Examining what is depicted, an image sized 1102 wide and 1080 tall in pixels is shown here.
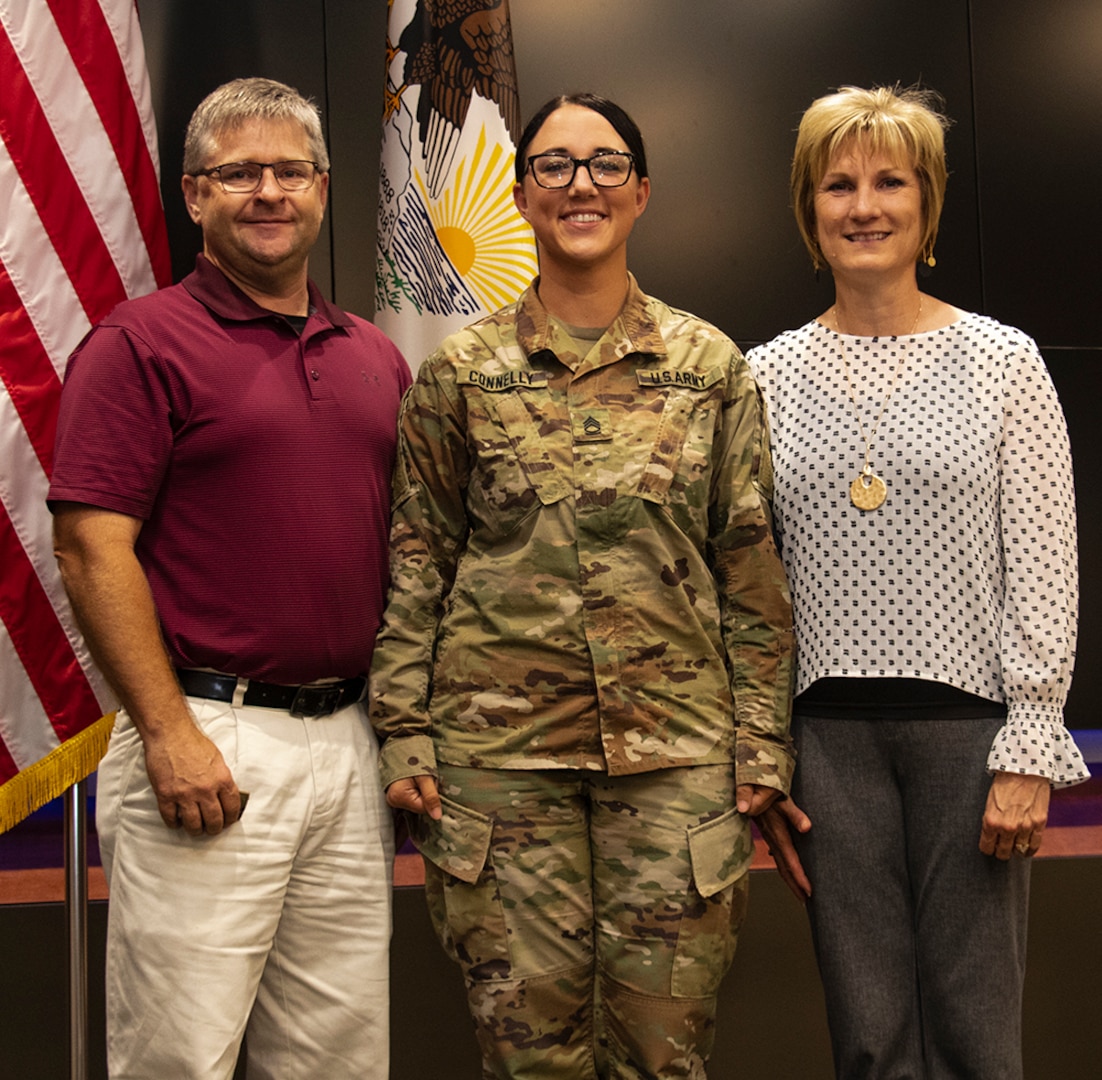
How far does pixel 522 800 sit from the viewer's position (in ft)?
5.61

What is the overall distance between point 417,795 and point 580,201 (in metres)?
0.91

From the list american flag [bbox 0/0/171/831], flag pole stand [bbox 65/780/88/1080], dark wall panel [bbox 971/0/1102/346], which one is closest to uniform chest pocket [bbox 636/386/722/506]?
american flag [bbox 0/0/171/831]

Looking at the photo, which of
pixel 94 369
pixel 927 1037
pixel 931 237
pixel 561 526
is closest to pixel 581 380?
pixel 561 526

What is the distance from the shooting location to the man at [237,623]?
170cm

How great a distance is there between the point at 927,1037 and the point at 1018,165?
9.26 feet

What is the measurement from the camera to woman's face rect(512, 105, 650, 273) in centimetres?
177

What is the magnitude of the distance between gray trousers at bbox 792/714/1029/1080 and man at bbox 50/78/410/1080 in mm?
694

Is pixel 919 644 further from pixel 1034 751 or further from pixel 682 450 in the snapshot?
pixel 682 450

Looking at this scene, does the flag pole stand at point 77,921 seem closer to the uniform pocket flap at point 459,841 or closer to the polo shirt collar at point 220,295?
the uniform pocket flap at point 459,841

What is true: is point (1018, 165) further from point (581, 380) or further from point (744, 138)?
point (581, 380)

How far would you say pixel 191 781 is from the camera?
5.49 ft

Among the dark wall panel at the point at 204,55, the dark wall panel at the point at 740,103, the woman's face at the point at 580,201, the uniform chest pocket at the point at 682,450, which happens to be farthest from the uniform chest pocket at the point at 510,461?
the dark wall panel at the point at 740,103

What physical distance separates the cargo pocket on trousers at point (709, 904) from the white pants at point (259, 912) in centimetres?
49

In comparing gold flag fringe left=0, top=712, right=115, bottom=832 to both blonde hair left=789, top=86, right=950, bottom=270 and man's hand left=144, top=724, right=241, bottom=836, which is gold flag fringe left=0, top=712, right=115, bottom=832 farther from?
blonde hair left=789, top=86, right=950, bottom=270
